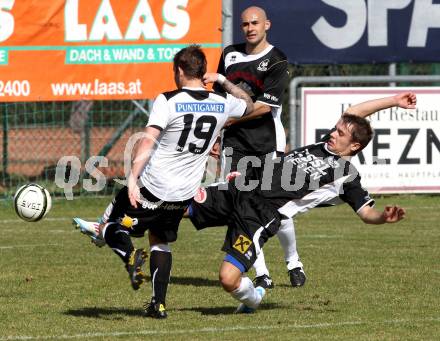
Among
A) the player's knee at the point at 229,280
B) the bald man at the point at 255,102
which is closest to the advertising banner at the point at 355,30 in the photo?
the bald man at the point at 255,102

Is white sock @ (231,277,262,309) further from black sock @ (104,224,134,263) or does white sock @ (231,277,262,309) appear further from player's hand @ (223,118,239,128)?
player's hand @ (223,118,239,128)

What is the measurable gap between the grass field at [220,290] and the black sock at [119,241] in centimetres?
47

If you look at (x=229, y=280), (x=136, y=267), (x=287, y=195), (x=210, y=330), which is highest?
(x=287, y=195)

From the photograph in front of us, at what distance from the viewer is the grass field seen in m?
7.32

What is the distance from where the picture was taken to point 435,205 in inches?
618

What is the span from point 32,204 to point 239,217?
2290 millimetres

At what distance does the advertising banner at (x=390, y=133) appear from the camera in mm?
15578

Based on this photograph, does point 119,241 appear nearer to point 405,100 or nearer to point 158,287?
point 158,287

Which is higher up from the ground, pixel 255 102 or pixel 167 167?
pixel 255 102

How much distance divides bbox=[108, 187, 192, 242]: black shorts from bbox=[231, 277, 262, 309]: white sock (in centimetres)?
62

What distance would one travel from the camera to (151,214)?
779 centimetres

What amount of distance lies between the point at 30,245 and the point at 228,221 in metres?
4.36

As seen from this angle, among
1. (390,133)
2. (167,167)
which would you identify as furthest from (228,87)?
(390,133)

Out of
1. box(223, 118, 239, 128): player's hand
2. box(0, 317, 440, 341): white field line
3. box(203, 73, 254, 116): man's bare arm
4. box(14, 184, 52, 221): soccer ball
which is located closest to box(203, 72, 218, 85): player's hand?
box(203, 73, 254, 116): man's bare arm
